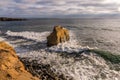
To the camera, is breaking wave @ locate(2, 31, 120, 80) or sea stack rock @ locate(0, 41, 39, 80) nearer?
sea stack rock @ locate(0, 41, 39, 80)

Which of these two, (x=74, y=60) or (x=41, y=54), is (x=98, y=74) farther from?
(x=41, y=54)

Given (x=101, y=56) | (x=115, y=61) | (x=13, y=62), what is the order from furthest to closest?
(x=101, y=56)
(x=115, y=61)
(x=13, y=62)

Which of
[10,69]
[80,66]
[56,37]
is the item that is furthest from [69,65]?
[56,37]

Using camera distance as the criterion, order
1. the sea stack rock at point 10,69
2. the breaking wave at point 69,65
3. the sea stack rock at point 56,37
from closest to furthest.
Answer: the sea stack rock at point 10,69 < the breaking wave at point 69,65 < the sea stack rock at point 56,37

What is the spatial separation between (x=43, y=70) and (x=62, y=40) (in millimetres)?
13827

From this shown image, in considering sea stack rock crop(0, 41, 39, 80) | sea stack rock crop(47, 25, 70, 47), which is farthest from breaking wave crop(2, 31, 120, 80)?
sea stack rock crop(47, 25, 70, 47)

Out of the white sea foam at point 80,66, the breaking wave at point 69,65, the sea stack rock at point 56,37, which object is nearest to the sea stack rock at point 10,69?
the breaking wave at point 69,65

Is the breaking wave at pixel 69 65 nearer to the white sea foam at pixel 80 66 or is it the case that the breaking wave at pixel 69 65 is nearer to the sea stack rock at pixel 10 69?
the white sea foam at pixel 80 66

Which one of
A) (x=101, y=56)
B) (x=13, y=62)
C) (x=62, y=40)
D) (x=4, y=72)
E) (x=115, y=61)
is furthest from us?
(x=62, y=40)

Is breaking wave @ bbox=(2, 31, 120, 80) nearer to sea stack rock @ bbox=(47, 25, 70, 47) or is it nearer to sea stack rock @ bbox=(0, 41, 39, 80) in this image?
sea stack rock @ bbox=(0, 41, 39, 80)

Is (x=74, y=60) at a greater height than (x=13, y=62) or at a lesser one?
lesser

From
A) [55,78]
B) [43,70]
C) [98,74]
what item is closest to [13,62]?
[55,78]

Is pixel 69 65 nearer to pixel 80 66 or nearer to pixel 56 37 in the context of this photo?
pixel 80 66

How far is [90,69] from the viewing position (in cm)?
1775
